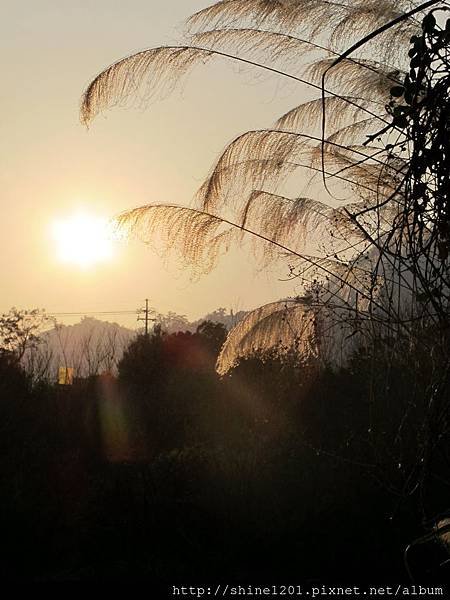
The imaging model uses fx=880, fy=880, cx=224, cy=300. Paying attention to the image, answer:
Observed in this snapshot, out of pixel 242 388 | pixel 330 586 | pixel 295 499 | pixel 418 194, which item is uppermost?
pixel 242 388

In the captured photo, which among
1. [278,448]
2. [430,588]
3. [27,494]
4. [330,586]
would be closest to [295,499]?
[278,448]

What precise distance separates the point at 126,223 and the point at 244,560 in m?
2.86

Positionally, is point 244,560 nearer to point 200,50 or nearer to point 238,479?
point 238,479

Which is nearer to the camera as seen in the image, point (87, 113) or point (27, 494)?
point (87, 113)

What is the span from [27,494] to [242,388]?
14.7ft

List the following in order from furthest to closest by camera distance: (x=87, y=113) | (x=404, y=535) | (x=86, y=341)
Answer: (x=86, y=341), (x=404, y=535), (x=87, y=113)

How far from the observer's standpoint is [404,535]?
242 inches

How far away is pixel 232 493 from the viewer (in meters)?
7.09

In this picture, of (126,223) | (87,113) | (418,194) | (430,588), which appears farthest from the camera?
(126,223)

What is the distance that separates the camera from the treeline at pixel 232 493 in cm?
613

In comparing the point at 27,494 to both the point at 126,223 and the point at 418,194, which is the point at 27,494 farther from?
the point at 418,194


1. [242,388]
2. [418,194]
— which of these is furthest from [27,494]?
[418,194]

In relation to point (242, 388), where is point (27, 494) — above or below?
below

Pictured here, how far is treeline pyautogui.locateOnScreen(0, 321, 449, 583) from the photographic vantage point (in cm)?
613
